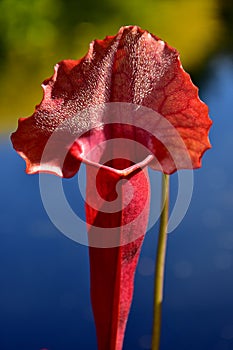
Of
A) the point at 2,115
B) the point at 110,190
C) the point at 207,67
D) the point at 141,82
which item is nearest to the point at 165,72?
the point at 141,82

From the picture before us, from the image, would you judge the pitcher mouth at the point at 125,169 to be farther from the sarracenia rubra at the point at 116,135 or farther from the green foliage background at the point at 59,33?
the green foliage background at the point at 59,33

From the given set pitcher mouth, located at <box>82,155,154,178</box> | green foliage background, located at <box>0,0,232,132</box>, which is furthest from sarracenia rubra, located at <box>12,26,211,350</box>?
green foliage background, located at <box>0,0,232,132</box>

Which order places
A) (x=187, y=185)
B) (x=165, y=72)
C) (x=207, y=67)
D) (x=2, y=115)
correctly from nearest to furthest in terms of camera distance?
1. (x=165, y=72)
2. (x=187, y=185)
3. (x=2, y=115)
4. (x=207, y=67)

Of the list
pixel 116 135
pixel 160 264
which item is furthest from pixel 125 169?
pixel 160 264

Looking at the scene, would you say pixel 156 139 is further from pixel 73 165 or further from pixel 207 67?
pixel 207 67

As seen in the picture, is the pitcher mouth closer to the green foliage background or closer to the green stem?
the green stem
